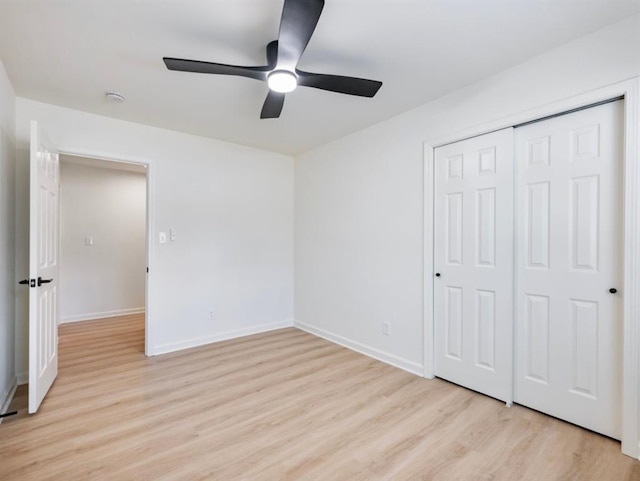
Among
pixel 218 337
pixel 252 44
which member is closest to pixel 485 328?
pixel 252 44

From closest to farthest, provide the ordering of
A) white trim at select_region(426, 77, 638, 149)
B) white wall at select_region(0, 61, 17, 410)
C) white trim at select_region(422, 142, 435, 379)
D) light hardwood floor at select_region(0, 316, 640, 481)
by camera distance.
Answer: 1. light hardwood floor at select_region(0, 316, 640, 481)
2. white trim at select_region(426, 77, 638, 149)
3. white wall at select_region(0, 61, 17, 410)
4. white trim at select_region(422, 142, 435, 379)

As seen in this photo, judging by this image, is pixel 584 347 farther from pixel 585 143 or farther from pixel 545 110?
pixel 545 110

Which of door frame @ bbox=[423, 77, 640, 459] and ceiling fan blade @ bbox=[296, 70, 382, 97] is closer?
door frame @ bbox=[423, 77, 640, 459]

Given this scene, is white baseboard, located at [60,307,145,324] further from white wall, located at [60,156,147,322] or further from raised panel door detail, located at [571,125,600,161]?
raised panel door detail, located at [571,125,600,161]

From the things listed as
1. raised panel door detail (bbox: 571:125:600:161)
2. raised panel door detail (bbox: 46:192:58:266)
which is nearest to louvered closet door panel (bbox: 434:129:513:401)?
raised panel door detail (bbox: 571:125:600:161)

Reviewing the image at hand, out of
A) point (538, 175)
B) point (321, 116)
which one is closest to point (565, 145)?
point (538, 175)

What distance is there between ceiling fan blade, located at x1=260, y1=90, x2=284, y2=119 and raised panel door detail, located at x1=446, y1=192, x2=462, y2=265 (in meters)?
1.53

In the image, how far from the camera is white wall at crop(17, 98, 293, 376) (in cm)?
296

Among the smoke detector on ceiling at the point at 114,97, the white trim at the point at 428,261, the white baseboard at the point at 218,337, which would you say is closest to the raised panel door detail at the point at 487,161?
the white trim at the point at 428,261

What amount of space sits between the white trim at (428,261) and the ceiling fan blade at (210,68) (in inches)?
61.4

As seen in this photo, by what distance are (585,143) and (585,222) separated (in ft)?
1.60

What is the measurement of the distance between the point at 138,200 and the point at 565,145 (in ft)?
18.1

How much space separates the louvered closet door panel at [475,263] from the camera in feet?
7.38

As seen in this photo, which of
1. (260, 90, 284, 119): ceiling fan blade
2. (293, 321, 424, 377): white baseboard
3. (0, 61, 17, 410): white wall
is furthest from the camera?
(293, 321, 424, 377): white baseboard
